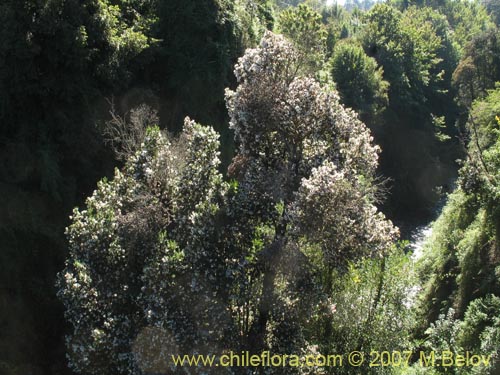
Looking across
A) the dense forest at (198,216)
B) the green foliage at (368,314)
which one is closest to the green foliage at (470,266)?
the dense forest at (198,216)

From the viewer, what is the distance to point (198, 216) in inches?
433

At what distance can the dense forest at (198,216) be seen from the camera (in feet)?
35.6

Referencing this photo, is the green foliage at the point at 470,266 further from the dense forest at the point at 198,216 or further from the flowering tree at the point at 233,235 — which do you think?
the flowering tree at the point at 233,235

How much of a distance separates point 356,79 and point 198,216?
29086 mm

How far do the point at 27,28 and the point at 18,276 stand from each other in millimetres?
8914

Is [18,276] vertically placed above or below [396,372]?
above

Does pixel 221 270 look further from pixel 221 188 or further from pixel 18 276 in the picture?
pixel 18 276

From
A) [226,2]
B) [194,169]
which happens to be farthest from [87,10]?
[194,169]

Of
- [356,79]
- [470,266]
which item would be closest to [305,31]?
[356,79]

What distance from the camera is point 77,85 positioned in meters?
17.1

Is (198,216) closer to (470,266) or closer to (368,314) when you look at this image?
(368,314)

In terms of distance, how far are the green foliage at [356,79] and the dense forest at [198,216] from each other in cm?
1195

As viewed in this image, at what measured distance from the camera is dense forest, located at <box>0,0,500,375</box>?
1085 centimetres

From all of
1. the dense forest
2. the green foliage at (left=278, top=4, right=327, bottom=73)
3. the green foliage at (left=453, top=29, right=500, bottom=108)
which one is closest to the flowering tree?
the dense forest
